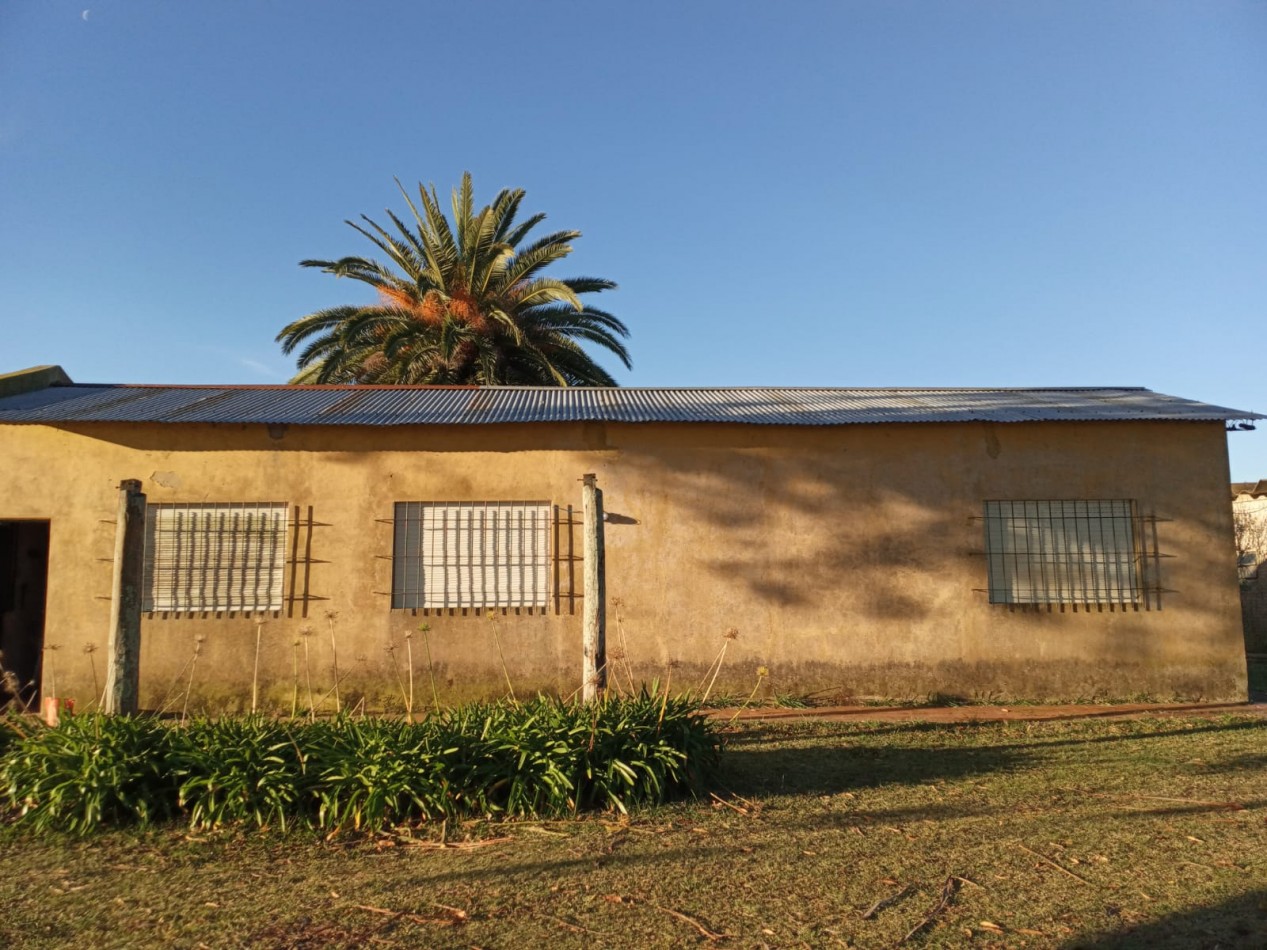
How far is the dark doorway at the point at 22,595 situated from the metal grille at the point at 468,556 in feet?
14.1

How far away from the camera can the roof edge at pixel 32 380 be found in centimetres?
1075

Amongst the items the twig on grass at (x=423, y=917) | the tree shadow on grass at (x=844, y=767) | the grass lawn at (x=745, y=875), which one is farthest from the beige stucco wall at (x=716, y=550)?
the twig on grass at (x=423, y=917)

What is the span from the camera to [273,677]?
9.17 metres

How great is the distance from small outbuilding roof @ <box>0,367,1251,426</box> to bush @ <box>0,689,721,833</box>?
13.8ft

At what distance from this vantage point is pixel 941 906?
4066 millimetres

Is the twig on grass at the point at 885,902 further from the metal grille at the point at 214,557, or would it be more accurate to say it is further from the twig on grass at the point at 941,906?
the metal grille at the point at 214,557

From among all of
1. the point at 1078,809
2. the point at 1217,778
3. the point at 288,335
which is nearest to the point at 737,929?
the point at 1078,809

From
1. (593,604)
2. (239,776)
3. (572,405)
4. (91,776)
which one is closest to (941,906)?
(593,604)

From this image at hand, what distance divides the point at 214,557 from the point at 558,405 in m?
3.91

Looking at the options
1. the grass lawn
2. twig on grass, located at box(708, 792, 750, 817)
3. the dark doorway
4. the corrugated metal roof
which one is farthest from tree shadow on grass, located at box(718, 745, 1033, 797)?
the dark doorway

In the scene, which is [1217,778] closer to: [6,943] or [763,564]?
[763,564]

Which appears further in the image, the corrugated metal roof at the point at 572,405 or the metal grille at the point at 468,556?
the corrugated metal roof at the point at 572,405

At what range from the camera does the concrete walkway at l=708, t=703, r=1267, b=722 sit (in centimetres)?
853

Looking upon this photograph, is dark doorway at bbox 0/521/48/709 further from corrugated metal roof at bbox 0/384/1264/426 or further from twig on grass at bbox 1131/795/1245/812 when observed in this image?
twig on grass at bbox 1131/795/1245/812
